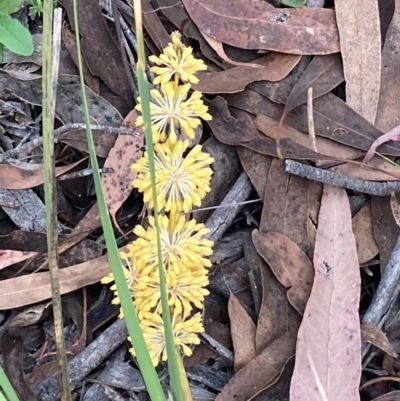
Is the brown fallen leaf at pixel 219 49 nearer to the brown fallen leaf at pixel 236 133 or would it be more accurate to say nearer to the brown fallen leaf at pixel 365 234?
the brown fallen leaf at pixel 236 133

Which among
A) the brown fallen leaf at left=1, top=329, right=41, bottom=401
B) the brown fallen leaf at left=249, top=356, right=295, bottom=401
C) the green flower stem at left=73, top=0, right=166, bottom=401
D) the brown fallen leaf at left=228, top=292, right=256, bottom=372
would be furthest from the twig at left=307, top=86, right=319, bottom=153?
the brown fallen leaf at left=1, top=329, right=41, bottom=401

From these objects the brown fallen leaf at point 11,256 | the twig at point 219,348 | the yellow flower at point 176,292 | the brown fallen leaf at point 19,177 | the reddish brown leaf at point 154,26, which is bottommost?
the twig at point 219,348

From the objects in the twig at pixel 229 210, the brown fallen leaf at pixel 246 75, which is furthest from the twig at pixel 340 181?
the brown fallen leaf at pixel 246 75

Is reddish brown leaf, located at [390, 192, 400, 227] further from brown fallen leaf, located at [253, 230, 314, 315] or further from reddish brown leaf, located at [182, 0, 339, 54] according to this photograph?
reddish brown leaf, located at [182, 0, 339, 54]

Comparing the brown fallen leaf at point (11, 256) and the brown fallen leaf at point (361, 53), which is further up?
the brown fallen leaf at point (361, 53)

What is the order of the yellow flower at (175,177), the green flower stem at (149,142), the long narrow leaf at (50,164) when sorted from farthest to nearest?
the yellow flower at (175,177) < the long narrow leaf at (50,164) < the green flower stem at (149,142)

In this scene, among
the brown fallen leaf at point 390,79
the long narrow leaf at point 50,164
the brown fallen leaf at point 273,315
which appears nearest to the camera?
the long narrow leaf at point 50,164

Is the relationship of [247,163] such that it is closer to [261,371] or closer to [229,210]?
[229,210]
